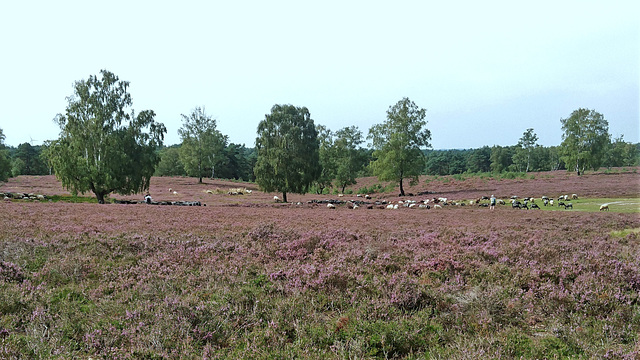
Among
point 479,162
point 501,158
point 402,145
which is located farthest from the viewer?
point 479,162

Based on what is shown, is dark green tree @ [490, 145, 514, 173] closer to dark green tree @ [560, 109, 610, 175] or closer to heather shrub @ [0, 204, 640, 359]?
dark green tree @ [560, 109, 610, 175]

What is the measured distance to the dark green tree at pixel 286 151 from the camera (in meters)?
36.8

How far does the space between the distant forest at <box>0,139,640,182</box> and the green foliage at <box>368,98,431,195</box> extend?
17.1m

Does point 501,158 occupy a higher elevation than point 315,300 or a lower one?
higher

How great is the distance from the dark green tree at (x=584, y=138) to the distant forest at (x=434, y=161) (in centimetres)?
297

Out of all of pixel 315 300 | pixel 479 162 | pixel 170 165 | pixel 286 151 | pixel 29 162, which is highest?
pixel 29 162

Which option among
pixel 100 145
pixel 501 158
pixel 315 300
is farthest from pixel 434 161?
pixel 315 300

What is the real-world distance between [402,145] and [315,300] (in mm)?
47706

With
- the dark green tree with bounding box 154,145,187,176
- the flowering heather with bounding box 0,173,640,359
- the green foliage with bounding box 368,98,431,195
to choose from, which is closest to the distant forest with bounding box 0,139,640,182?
the dark green tree with bounding box 154,145,187,176

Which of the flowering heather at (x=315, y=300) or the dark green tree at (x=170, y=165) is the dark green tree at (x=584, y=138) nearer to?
the flowering heather at (x=315, y=300)

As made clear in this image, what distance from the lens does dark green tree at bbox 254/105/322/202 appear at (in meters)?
36.8

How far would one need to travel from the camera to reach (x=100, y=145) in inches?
1217

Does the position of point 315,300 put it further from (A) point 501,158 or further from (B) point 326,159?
(A) point 501,158

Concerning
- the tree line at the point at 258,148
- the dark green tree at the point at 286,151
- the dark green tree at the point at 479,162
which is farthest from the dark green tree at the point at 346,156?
the dark green tree at the point at 479,162
